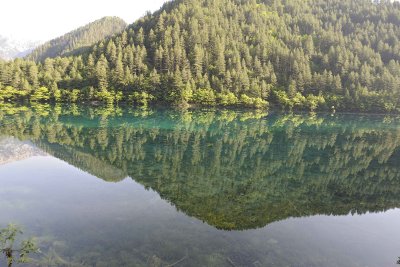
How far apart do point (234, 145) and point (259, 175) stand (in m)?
17.5

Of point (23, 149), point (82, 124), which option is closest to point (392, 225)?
point (23, 149)

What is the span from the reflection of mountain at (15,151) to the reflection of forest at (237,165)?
6.13ft

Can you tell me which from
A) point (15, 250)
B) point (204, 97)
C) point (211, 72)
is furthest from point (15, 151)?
point (211, 72)

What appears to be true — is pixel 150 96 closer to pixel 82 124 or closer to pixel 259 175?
pixel 82 124

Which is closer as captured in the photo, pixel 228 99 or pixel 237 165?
pixel 237 165

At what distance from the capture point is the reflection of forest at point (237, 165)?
28.3m

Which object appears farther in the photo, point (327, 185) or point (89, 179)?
point (327, 185)

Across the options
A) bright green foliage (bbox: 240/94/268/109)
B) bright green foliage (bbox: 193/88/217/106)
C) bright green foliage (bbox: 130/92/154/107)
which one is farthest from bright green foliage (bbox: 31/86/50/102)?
bright green foliage (bbox: 240/94/268/109)

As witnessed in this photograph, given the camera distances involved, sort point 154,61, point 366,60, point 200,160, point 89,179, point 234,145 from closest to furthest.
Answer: point 89,179, point 200,160, point 234,145, point 154,61, point 366,60

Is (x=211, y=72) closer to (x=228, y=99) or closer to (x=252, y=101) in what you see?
(x=228, y=99)

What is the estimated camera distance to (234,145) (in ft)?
181

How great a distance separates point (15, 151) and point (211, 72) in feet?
404

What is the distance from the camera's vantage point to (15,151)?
142 feet

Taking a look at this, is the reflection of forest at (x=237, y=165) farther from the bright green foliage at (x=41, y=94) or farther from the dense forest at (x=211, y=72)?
the dense forest at (x=211, y=72)
